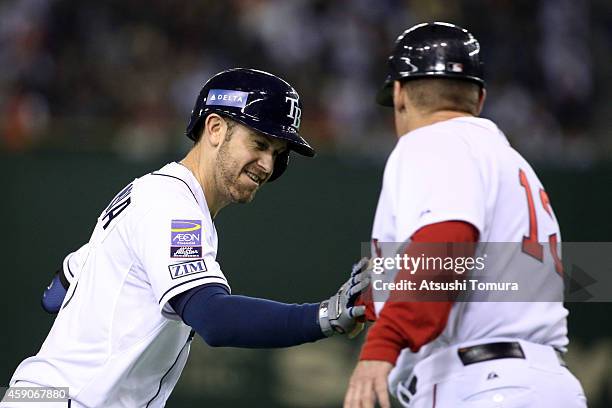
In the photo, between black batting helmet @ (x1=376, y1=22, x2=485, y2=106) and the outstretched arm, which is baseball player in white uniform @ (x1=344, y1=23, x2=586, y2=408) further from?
the outstretched arm

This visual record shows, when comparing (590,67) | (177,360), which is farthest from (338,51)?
(177,360)

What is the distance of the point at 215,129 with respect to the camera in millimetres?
3721

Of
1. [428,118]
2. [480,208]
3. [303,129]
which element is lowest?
[480,208]

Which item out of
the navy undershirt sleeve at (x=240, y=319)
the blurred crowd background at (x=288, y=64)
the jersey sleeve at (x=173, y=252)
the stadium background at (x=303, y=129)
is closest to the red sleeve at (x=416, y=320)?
the navy undershirt sleeve at (x=240, y=319)

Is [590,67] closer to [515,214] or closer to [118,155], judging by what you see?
[118,155]

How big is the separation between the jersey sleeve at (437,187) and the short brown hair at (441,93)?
21cm

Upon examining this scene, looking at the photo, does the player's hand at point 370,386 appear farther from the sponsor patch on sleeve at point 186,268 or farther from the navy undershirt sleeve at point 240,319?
the sponsor patch on sleeve at point 186,268

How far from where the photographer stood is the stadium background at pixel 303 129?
709 centimetres

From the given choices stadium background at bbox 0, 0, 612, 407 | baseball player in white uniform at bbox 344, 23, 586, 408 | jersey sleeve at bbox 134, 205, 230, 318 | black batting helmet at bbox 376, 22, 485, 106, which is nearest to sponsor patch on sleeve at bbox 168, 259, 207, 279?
jersey sleeve at bbox 134, 205, 230, 318

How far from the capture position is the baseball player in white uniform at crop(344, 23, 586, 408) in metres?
2.69

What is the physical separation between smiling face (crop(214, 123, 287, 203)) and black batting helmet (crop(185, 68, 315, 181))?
66 mm

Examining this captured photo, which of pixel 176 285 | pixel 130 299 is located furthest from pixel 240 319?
pixel 130 299

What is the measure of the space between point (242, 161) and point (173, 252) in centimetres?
56

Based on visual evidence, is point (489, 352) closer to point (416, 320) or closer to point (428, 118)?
point (416, 320)
